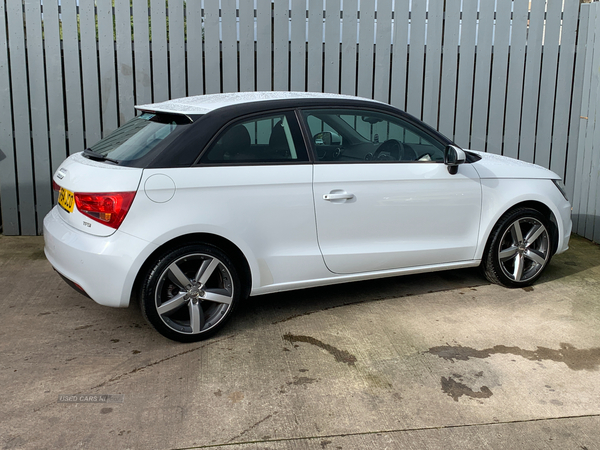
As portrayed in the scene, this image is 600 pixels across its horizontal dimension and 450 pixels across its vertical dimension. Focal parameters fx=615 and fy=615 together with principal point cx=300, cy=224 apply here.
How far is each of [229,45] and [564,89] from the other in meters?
3.89

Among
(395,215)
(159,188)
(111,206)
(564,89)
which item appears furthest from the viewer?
(564,89)

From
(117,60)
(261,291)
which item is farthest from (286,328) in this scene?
(117,60)

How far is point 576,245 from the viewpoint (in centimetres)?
671

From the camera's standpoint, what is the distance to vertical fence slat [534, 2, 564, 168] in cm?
695

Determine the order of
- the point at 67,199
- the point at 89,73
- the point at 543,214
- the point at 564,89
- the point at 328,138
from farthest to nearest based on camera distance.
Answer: the point at 564,89 < the point at 89,73 < the point at 543,214 < the point at 328,138 < the point at 67,199

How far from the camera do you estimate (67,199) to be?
3.92 m

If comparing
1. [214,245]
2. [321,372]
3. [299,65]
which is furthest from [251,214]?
[299,65]

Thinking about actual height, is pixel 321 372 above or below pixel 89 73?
below

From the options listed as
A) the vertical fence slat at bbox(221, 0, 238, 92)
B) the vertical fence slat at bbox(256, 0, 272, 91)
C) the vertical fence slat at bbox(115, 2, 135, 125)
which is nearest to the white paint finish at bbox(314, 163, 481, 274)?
the vertical fence slat at bbox(256, 0, 272, 91)

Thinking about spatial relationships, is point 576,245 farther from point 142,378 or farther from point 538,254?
point 142,378

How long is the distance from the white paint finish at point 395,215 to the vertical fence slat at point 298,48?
8.82 feet

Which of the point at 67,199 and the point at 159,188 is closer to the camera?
the point at 159,188

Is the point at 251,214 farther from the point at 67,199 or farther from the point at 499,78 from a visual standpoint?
the point at 499,78

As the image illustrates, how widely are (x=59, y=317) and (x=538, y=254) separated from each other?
3.83 meters
